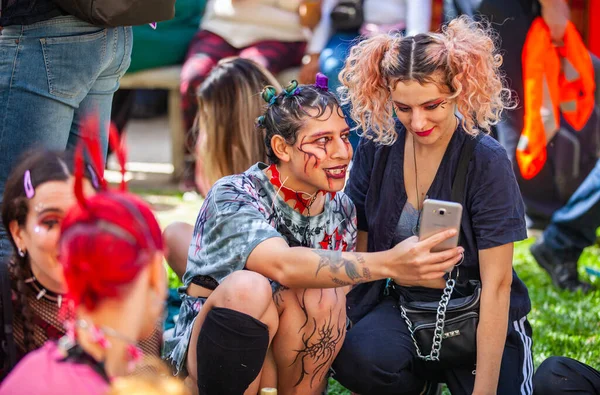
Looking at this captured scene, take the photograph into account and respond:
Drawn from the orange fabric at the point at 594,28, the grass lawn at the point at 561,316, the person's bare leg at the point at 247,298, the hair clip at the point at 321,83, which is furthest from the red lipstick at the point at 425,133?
the orange fabric at the point at 594,28

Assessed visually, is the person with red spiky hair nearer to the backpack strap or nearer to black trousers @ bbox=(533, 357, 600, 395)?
the backpack strap

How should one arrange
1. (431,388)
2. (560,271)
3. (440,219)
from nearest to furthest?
(440,219), (431,388), (560,271)

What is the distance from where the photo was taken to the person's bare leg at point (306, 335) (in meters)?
2.66

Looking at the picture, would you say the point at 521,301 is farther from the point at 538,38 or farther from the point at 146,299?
the point at 538,38

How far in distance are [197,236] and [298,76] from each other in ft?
9.73

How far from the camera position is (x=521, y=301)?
2814mm

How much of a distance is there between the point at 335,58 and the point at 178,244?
191cm

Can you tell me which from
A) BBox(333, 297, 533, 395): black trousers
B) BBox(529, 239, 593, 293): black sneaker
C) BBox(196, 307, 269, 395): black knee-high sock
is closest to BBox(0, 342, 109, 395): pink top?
BBox(196, 307, 269, 395): black knee-high sock

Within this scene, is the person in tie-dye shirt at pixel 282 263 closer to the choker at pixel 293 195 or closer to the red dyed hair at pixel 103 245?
the choker at pixel 293 195

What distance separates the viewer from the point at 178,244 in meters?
3.57

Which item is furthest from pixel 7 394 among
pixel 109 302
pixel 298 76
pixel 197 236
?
pixel 298 76

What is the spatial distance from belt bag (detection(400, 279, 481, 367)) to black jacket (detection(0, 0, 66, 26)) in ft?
4.89

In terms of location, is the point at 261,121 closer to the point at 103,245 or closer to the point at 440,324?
the point at 440,324

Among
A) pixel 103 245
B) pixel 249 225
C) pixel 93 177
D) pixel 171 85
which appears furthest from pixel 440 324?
pixel 171 85
